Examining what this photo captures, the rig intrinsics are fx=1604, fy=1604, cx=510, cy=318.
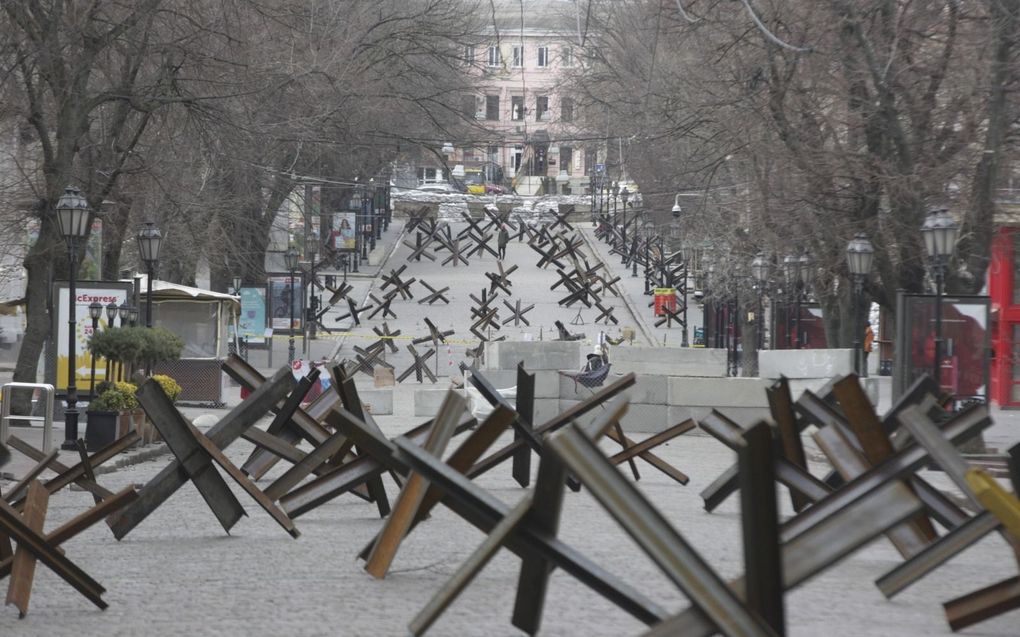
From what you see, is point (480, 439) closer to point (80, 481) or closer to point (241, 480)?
point (241, 480)

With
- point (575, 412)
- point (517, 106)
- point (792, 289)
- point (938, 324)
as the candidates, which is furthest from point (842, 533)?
point (517, 106)

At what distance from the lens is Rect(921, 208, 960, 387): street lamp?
66.4ft

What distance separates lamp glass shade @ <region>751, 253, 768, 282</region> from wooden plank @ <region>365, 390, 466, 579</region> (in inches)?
1001

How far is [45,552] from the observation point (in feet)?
24.1

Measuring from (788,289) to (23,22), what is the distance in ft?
64.4

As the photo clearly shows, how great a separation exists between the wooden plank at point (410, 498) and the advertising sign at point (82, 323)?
18.9 metres

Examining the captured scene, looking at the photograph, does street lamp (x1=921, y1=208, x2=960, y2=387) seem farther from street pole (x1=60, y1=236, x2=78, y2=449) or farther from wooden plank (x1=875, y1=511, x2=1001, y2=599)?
wooden plank (x1=875, y1=511, x2=1001, y2=599)

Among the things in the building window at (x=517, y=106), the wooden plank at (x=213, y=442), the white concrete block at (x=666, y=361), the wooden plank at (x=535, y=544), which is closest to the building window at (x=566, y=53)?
the white concrete block at (x=666, y=361)

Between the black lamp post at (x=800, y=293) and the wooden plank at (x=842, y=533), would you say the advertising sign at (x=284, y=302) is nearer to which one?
the black lamp post at (x=800, y=293)

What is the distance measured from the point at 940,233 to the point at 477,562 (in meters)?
15.8

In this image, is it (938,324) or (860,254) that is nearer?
(938,324)

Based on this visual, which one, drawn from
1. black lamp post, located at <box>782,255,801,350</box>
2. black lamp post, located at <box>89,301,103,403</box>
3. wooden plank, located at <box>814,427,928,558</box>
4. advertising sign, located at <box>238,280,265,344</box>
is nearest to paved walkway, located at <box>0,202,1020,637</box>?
wooden plank, located at <box>814,427,928,558</box>

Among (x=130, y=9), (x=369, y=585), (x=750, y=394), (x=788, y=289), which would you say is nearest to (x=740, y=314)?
(x=788, y=289)

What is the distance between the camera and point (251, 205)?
133 feet
